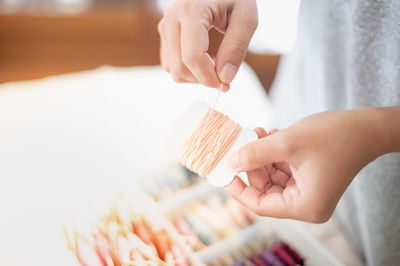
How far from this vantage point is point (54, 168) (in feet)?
3.58

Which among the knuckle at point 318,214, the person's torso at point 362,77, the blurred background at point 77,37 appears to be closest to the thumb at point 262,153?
the knuckle at point 318,214

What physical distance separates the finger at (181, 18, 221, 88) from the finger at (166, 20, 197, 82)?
46mm

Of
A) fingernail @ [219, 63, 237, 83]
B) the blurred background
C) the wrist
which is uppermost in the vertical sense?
fingernail @ [219, 63, 237, 83]

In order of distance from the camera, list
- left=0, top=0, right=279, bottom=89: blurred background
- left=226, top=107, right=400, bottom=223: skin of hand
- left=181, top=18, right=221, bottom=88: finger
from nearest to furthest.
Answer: left=226, top=107, right=400, bottom=223: skin of hand, left=181, top=18, right=221, bottom=88: finger, left=0, top=0, right=279, bottom=89: blurred background

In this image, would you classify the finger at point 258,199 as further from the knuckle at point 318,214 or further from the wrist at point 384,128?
the wrist at point 384,128

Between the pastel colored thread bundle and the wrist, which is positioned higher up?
the wrist

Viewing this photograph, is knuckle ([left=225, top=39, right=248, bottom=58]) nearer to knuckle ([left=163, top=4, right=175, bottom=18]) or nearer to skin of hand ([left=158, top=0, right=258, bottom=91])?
skin of hand ([left=158, top=0, right=258, bottom=91])

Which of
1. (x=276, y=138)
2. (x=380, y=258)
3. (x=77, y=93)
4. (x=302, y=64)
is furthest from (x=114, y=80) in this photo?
(x=380, y=258)

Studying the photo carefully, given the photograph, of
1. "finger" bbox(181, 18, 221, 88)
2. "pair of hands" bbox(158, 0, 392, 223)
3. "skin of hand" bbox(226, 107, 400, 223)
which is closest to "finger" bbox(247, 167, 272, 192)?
"pair of hands" bbox(158, 0, 392, 223)

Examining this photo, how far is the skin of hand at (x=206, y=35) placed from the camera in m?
0.72

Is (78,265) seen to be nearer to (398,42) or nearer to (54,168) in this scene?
(54,168)

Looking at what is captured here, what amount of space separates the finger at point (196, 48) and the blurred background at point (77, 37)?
78.3 inches

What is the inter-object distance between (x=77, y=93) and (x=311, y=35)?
0.91 m

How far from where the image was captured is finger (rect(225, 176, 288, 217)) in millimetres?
653
